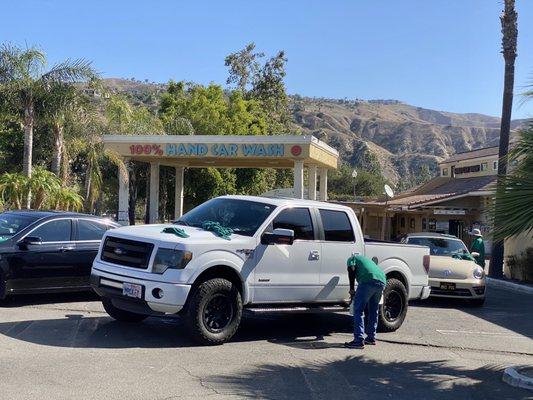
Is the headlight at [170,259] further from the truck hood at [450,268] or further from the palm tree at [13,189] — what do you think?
the palm tree at [13,189]

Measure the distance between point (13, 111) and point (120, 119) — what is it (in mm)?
8673

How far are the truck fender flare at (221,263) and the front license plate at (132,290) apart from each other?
Answer: 65 centimetres

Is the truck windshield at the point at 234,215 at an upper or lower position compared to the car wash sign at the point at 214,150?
lower

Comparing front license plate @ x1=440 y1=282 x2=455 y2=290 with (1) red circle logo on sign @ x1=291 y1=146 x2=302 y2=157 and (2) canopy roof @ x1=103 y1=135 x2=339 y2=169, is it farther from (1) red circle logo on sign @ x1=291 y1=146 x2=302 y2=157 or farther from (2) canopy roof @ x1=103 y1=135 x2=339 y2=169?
(1) red circle logo on sign @ x1=291 y1=146 x2=302 y2=157

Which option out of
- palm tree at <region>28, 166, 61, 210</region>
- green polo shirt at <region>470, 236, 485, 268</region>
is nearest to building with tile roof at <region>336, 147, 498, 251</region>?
green polo shirt at <region>470, 236, 485, 268</region>

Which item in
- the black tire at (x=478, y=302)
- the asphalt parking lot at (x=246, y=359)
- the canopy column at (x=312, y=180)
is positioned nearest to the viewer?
the asphalt parking lot at (x=246, y=359)

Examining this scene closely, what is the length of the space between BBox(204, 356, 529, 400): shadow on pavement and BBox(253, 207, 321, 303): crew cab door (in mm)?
1435

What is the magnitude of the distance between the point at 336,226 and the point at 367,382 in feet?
10.9

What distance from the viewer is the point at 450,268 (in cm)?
1427

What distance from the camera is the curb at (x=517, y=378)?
7.17 m

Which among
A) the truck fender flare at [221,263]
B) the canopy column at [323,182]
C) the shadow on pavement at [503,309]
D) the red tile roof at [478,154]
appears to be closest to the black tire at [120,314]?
the truck fender flare at [221,263]

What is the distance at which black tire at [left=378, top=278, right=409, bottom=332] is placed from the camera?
34.1 ft

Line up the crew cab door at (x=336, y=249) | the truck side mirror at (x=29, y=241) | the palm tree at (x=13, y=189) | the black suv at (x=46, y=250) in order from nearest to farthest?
1. the crew cab door at (x=336, y=249)
2. the black suv at (x=46, y=250)
3. the truck side mirror at (x=29, y=241)
4. the palm tree at (x=13, y=189)

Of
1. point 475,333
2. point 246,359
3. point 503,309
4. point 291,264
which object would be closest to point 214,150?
point 503,309
